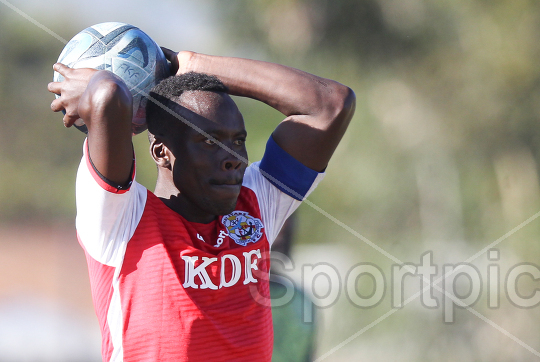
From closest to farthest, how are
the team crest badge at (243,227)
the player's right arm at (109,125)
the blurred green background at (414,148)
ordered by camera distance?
1. the player's right arm at (109,125)
2. the team crest badge at (243,227)
3. the blurred green background at (414,148)

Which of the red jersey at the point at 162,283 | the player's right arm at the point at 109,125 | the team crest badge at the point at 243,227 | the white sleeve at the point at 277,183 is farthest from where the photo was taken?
the white sleeve at the point at 277,183

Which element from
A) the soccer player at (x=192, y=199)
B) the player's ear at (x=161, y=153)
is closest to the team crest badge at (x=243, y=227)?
the soccer player at (x=192, y=199)

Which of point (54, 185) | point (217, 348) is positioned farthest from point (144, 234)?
point (54, 185)

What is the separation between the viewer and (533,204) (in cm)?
678

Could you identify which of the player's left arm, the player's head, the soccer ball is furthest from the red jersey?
the player's left arm

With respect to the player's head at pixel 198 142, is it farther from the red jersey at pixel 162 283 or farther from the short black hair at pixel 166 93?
the red jersey at pixel 162 283

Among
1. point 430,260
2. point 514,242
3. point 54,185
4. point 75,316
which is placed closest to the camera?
point 514,242

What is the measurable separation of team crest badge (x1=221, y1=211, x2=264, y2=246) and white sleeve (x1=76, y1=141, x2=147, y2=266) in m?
0.41

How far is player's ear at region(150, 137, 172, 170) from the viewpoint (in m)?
2.12

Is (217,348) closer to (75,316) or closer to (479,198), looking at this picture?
(479,198)

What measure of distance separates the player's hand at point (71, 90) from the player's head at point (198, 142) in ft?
1.14

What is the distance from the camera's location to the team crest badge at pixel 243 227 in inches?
84.0

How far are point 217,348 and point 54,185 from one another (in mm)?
9549

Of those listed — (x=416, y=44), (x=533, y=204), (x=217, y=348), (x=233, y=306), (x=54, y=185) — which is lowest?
(x=217, y=348)
